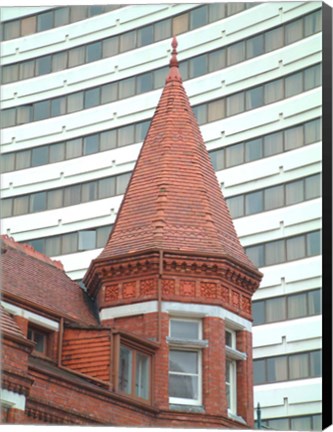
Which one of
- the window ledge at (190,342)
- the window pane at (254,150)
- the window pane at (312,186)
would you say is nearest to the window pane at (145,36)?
the window pane at (254,150)

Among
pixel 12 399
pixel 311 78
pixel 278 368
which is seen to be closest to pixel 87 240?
pixel 278 368

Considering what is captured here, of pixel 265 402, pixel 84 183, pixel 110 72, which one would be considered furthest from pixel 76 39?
pixel 265 402

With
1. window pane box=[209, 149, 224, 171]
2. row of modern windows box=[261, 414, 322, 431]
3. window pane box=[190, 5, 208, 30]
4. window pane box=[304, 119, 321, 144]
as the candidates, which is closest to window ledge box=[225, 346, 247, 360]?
row of modern windows box=[261, 414, 322, 431]

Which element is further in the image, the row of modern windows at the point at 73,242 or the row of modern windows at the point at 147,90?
the row of modern windows at the point at 73,242

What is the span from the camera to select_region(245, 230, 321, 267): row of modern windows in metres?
71.4

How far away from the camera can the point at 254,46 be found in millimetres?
75250

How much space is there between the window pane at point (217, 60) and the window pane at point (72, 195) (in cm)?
963

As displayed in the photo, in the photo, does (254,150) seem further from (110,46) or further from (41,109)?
(41,109)

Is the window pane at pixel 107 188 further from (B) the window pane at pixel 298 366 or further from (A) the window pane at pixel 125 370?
(A) the window pane at pixel 125 370

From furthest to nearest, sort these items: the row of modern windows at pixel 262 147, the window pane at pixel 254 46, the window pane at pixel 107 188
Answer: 1. the window pane at pixel 107 188
2. the window pane at pixel 254 46
3. the row of modern windows at pixel 262 147

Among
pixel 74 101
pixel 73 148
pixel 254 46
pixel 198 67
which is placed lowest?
pixel 73 148

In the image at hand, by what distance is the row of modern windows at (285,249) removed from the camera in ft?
234

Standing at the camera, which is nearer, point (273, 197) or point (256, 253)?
point (256, 253)

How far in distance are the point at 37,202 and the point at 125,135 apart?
5870mm
